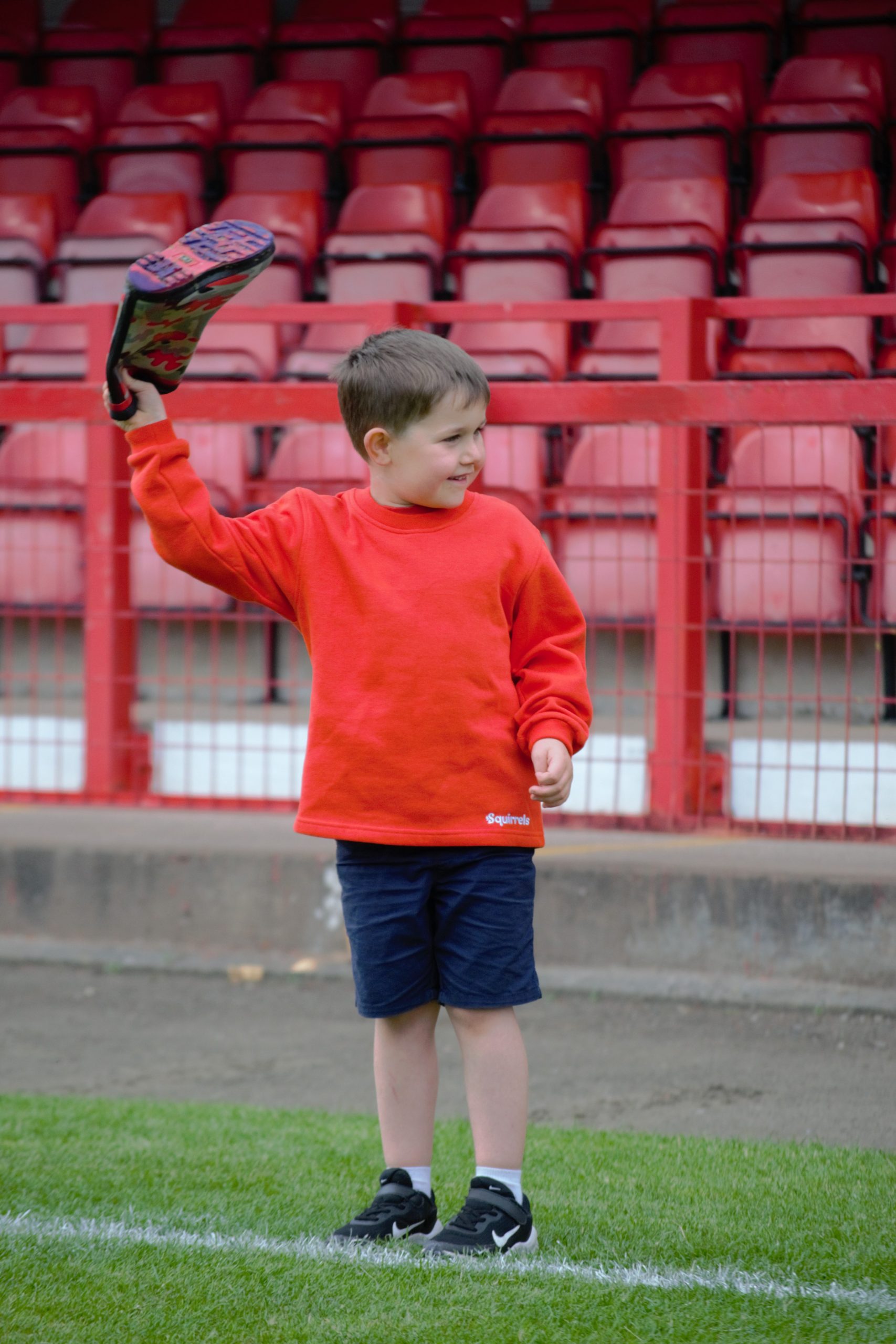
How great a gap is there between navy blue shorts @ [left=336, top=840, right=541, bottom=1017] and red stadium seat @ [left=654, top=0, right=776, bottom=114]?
20.1 ft

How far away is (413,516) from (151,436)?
0.41 m

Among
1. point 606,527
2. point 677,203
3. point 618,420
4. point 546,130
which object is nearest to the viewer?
point 618,420

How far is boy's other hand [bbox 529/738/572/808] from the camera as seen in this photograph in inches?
87.4

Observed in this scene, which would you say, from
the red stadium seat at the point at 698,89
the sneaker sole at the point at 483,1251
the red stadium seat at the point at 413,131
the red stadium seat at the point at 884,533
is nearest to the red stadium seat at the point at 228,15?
the red stadium seat at the point at 413,131

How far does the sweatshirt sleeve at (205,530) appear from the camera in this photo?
2271mm

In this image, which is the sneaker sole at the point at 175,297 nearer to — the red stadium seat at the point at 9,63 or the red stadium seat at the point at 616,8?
the red stadium seat at the point at 616,8

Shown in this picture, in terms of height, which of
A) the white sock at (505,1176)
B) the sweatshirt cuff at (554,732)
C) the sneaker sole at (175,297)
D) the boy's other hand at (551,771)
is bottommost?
the white sock at (505,1176)

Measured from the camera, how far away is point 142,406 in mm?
2297

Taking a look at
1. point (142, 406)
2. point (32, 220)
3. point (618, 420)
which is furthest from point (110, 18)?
point (142, 406)

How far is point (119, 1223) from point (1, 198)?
6.54 meters

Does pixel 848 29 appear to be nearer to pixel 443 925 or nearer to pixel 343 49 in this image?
pixel 343 49

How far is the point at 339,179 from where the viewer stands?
7.77 metres

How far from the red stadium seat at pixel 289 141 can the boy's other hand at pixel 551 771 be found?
19.4 ft

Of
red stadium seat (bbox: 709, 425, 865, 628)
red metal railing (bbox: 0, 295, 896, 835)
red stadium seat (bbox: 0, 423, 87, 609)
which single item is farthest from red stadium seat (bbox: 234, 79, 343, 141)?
red stadium seat (bbox: 709, 425, 865, 628)
